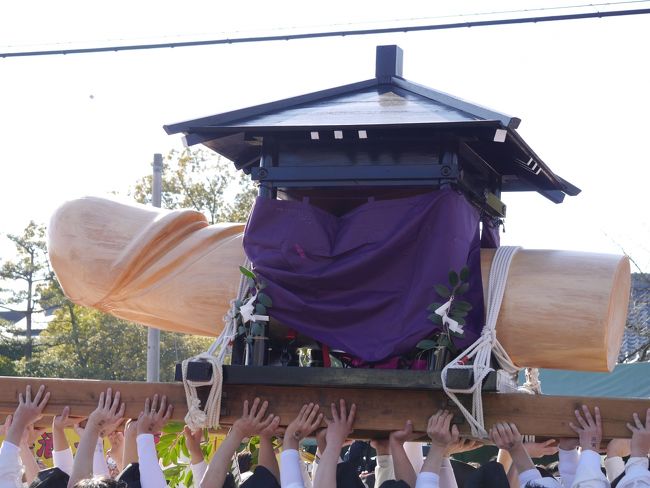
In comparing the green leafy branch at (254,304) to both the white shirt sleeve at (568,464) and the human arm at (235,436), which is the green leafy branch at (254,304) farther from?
the white shirt sleeve at (568,464)

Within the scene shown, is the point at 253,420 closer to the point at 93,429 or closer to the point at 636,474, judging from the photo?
the point at 93,429

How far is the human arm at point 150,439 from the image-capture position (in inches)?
168

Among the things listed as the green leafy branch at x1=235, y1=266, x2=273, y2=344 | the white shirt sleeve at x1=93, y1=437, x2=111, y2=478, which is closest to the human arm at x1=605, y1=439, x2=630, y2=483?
the green leafy branch at x1=235, y1=266, x2=273, y2=344

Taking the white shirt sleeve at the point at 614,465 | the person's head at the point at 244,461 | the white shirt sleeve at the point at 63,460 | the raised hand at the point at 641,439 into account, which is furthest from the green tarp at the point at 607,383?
the raised hand at the point at 641,439

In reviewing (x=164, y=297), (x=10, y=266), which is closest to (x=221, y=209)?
(x=10, y=266)

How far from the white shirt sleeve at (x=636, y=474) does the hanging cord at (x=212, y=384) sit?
1.61 meters

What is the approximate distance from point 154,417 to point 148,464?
198 mm

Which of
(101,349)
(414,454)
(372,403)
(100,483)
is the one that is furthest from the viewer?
(101,349)

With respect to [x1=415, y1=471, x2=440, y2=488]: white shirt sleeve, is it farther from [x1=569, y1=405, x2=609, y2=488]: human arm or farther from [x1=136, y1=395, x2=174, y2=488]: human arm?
[x1=136, y1=395, x2=174, y2=488]: human arm

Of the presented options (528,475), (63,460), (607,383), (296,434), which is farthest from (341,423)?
(607,383)

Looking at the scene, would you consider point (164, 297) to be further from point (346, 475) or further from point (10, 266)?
point (10, 266)

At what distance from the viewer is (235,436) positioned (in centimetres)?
424

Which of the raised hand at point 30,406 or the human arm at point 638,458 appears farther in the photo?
the raised hand at point 30,406

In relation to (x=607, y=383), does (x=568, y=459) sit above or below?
below
